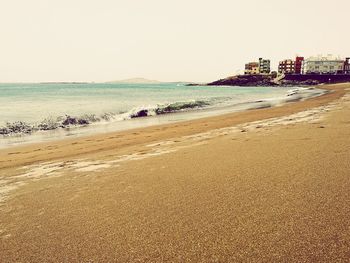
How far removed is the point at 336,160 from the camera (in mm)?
4473

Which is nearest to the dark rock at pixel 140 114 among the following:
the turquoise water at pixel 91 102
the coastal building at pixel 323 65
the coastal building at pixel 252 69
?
the turquoise water at pixel 91 102

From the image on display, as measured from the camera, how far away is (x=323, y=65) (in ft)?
452

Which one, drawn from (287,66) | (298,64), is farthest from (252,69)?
(298,64)

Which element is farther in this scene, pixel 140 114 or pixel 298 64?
pixel 298 64

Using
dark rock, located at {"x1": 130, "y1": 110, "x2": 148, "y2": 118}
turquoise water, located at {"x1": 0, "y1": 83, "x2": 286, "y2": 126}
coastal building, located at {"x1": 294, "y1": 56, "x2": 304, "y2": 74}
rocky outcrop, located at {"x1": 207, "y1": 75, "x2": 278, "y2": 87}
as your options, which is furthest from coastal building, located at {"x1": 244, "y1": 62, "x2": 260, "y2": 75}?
dark rock, located at {"x1": 130, "y1": 110, "x2": 148, "y2": 118}

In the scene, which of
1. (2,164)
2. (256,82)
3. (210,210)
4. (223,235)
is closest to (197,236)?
(223,235)

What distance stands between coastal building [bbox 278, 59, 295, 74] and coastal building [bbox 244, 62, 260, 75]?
57.7ft

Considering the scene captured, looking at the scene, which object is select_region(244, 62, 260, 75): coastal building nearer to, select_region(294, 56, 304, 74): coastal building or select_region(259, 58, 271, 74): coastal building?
select_region(259, 58, 271, 74): coastal building

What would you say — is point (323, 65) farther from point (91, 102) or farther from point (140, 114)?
point (140, 114)

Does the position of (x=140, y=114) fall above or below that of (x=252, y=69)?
below

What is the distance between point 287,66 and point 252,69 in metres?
26.0

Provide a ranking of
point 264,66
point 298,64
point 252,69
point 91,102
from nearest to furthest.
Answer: point 91,102, point 298,64, point 264,66, point 252,69

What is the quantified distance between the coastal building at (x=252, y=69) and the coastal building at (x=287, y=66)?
57.7 feet

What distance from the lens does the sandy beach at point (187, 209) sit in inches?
92.6
